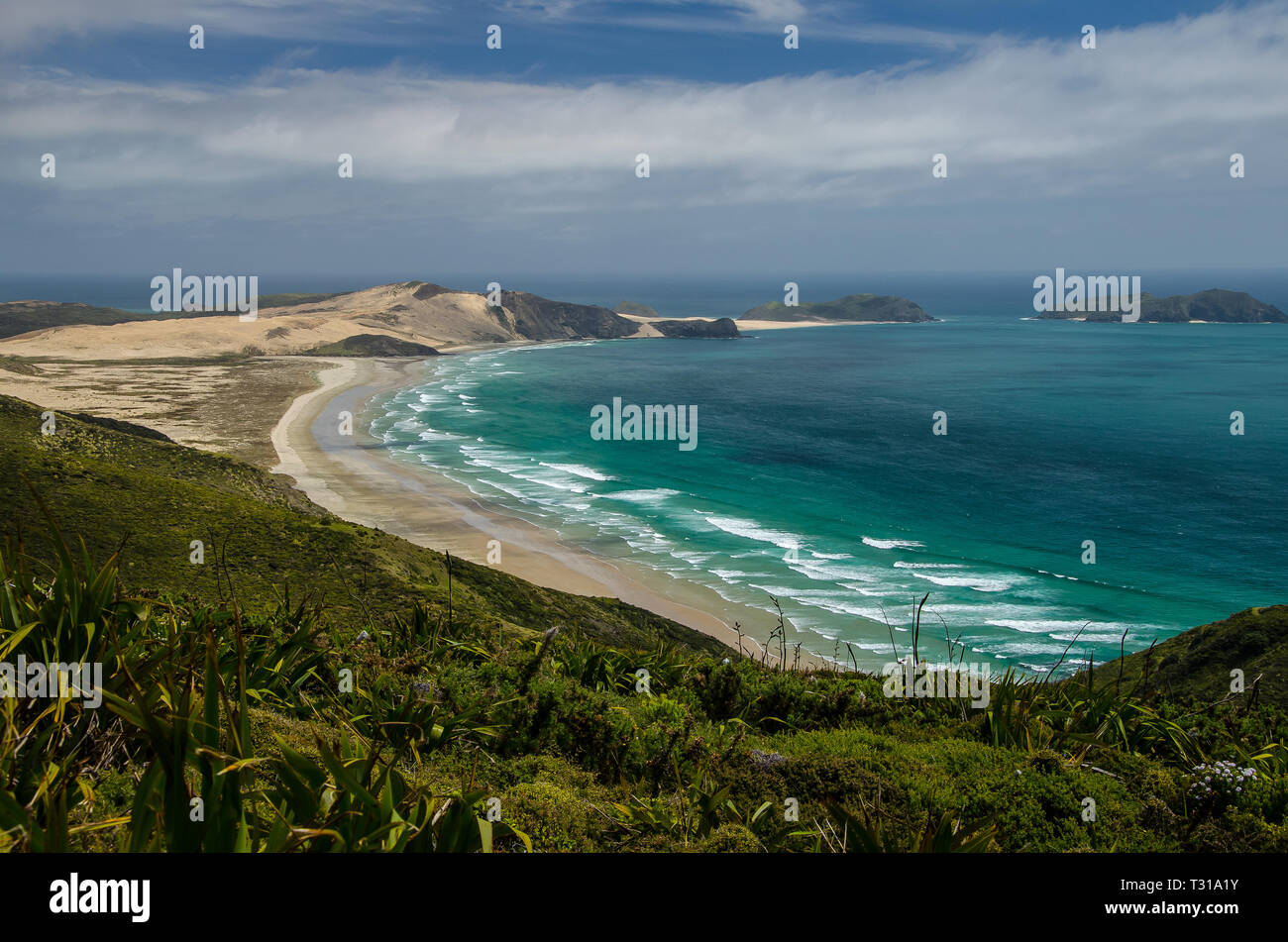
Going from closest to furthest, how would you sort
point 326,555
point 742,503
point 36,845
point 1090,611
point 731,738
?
1. point 36,845
2. point 731,738
3. point 326,555
4. point 1090,611
5. point 742,503

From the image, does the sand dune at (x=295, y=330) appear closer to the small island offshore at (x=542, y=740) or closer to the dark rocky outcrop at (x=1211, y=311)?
the small island offshore at (x=542, y=740)

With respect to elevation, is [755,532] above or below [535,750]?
below

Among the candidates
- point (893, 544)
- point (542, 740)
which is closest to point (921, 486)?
point (893, 544)

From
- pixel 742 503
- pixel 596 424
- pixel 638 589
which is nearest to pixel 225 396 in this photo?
pixel 596 424

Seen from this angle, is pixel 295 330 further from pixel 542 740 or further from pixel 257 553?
pixel 542 740

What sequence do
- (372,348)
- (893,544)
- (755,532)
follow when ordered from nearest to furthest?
(893,544)
(755,532)
(372,348)

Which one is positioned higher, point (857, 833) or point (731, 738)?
point (857, 833)

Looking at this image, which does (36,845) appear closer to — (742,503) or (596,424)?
(742,503)

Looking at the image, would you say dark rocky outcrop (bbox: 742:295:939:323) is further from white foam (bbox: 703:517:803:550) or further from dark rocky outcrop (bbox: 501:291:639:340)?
white foam (bbox: 703:517:803:550)
